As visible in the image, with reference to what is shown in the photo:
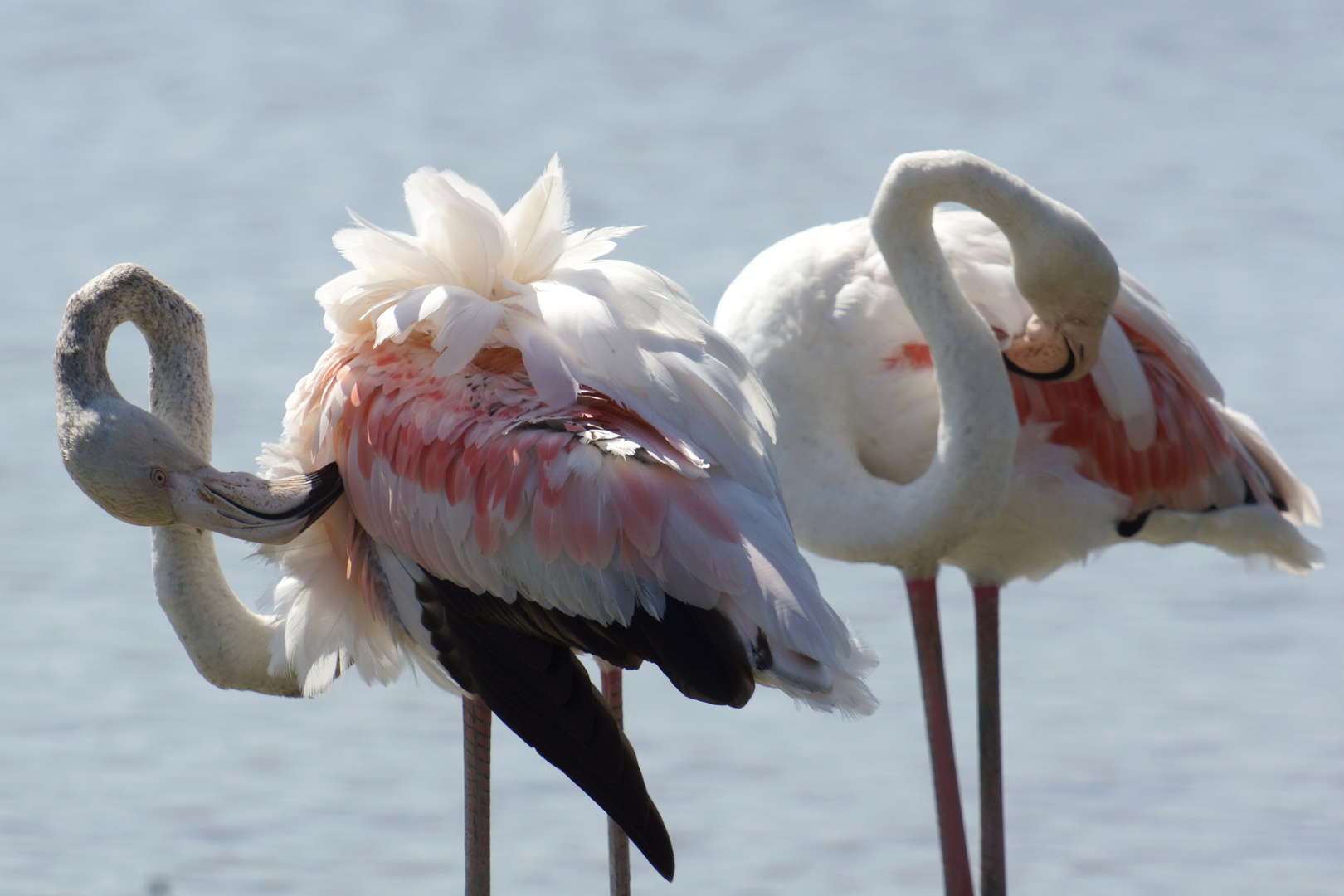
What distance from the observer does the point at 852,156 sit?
389 inches

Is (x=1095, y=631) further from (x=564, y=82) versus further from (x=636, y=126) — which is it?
(x=564, y=82)

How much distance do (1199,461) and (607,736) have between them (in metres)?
2.13

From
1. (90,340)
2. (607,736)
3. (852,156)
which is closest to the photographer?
(607,736)

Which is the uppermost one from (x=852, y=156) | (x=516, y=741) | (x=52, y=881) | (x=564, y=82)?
(x=564, y=82)

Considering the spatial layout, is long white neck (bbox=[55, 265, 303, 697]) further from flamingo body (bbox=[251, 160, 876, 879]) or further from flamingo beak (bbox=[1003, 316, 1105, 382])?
flamingo beak (bbox=[1003, 316, 1105, 382])

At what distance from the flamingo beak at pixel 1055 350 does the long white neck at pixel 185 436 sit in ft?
5.79

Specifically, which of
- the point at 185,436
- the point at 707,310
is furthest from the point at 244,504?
the point at 707,310

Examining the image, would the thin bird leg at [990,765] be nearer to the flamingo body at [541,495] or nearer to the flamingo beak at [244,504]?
the flamingo body at [541,495]

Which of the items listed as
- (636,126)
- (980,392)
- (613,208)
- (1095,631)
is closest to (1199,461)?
(980,392)

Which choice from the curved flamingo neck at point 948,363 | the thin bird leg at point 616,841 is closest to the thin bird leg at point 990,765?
the curved flamingo neck at point 948,363

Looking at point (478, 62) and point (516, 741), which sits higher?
point (478, 62)

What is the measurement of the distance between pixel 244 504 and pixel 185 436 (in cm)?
39

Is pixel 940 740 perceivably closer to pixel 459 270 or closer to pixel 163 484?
pixel 459 270

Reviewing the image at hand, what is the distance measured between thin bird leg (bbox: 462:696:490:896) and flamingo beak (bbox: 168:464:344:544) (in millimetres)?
524
